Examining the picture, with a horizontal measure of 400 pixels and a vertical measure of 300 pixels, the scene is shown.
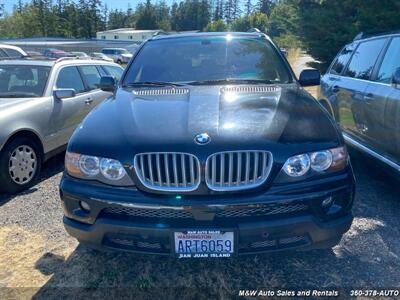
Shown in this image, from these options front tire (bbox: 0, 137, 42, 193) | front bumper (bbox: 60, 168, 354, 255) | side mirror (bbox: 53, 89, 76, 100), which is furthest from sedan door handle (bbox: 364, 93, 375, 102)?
front tire (bbox: 0, 137, 42, 193)

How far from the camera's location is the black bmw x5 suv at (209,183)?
8.13ft

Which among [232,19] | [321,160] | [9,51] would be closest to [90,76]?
[321,160]

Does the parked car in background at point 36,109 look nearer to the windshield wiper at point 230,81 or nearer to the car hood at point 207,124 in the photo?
the car hood at point 207,124

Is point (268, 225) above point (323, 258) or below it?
above

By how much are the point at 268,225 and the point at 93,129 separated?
4.60 feet

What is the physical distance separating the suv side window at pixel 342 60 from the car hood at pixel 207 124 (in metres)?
2.78

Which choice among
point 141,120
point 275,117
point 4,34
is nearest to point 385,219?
point 275,117

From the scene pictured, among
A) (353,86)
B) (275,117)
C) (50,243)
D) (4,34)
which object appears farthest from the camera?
(4,34)

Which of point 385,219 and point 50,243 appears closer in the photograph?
point 50,243

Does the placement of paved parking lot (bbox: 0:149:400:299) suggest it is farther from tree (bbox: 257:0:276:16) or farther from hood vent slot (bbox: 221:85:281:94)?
tree (bbox: 257:0:276:16)

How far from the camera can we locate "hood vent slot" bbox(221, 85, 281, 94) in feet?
11.3

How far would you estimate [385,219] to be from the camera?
383cm

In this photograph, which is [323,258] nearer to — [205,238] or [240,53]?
[205,238]

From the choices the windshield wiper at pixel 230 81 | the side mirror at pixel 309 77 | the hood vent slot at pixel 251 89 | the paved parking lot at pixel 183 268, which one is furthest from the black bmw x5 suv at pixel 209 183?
the side mirror at pixel 309 77
